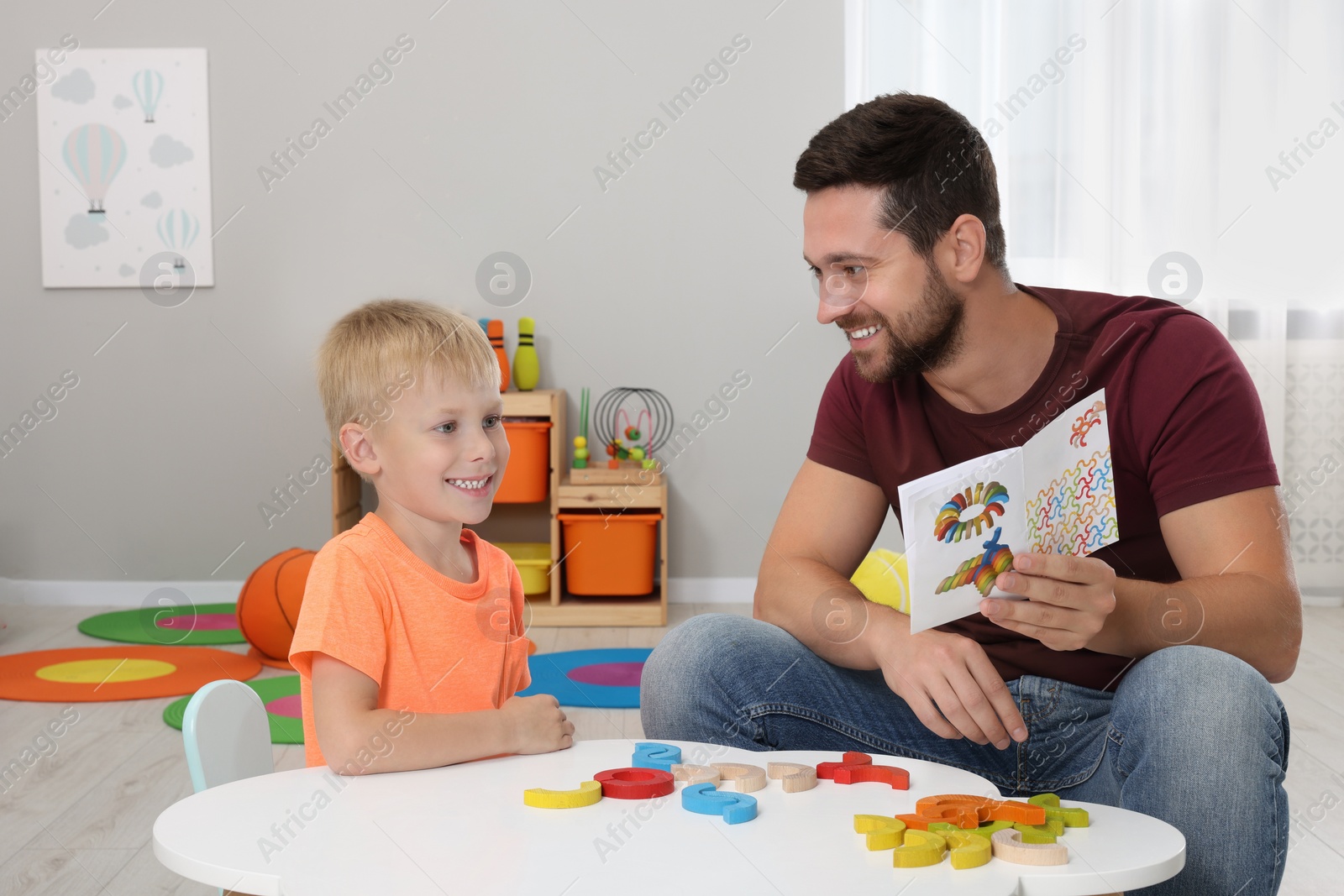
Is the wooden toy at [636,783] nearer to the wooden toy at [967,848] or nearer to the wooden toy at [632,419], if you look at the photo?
the wooden toy at [967,848]

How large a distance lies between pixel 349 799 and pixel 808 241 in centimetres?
82

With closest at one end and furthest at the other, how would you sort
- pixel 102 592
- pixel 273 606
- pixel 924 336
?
pixel 924 336 → pixel 273 606 → pixel 102 592

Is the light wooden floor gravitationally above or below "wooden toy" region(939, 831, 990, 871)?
below

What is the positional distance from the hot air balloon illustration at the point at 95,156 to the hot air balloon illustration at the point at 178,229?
194mm

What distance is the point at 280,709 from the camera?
2383mm

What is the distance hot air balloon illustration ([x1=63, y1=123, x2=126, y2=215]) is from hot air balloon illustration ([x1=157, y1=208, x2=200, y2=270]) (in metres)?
0.19

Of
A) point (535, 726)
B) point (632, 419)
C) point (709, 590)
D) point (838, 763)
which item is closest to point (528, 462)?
point (632, 419)

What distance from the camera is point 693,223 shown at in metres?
3.54

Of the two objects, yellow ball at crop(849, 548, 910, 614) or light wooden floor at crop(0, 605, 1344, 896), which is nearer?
light wooden floor at crop(0, 605, 1344, 896)

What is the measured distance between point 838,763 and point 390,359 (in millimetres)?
604

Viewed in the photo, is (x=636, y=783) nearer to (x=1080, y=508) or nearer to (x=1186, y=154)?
(x=1080, y=508)

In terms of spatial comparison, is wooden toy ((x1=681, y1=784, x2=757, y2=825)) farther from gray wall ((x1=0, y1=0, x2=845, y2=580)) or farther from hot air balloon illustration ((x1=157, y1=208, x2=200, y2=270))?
hot air balloon illustration ((x1=157, y1=208, x2=200, y2=270))

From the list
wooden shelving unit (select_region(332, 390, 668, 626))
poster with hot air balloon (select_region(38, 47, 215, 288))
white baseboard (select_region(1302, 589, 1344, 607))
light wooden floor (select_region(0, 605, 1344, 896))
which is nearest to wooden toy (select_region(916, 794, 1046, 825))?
light wooden floor (select_region(0, 605, 1344, 896))

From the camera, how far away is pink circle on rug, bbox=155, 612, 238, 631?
3.21m
